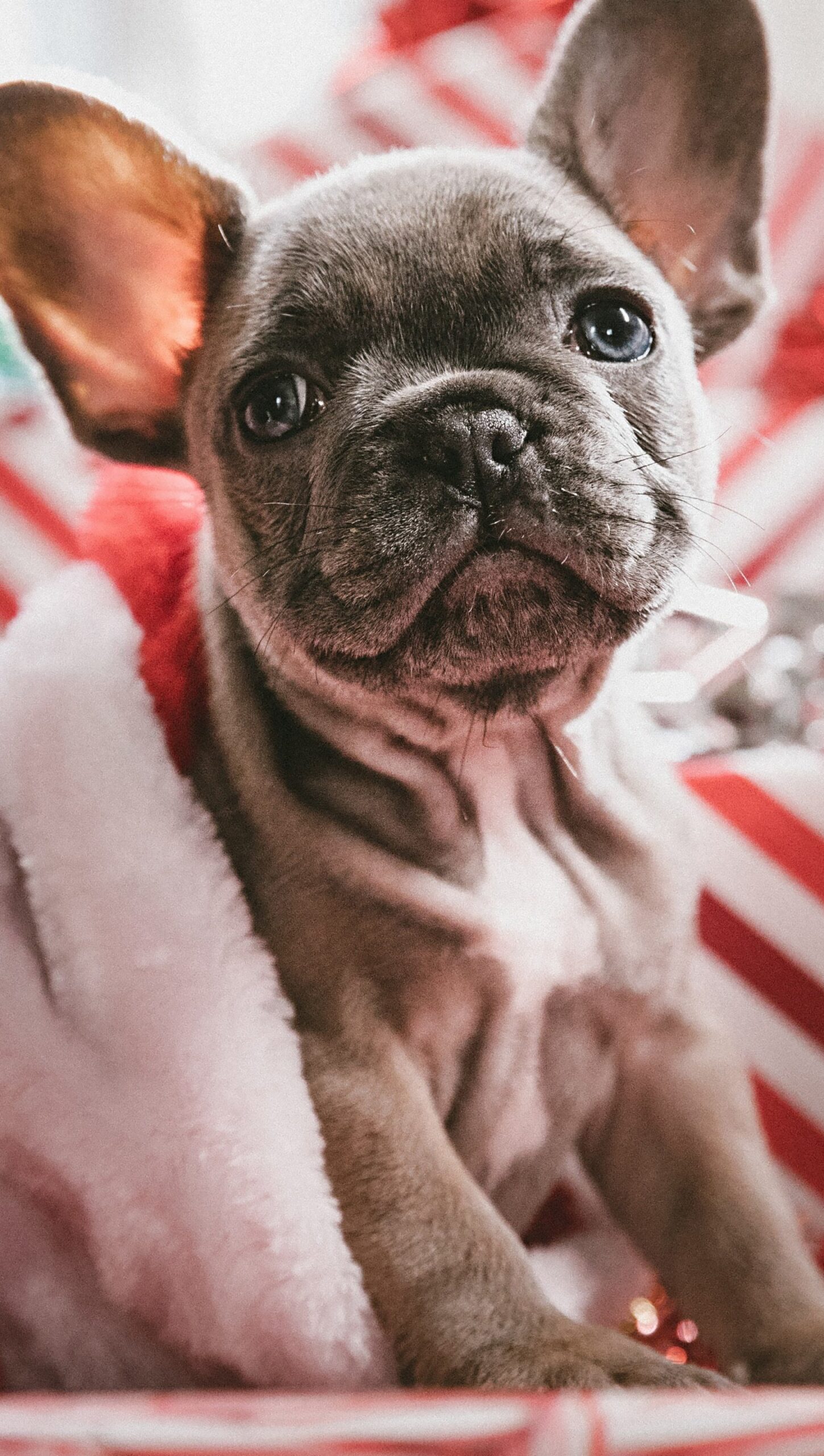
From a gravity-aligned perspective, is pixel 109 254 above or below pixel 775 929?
above

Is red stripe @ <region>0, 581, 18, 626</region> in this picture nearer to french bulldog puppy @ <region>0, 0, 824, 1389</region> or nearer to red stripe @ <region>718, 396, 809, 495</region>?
french bulldog puppy @ <region>0, 0, 824, 1389</region>

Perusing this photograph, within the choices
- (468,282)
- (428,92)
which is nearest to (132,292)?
(468,282)

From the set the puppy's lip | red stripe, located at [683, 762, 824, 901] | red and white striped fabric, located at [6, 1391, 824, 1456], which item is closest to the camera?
red and white striped fabric, located at [6, 1391, 824, 1456]

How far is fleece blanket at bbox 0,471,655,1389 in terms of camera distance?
1.74ft

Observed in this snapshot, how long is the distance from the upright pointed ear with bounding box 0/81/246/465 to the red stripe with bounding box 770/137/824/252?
0.70 m

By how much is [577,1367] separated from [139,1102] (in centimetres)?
25

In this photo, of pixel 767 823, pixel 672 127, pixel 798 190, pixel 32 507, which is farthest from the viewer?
pixel 32 507

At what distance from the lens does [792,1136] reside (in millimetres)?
911

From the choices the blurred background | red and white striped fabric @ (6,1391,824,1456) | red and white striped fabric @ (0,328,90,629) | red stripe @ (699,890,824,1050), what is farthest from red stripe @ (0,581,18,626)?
red and white striped fabric @ (6,1391,824,1456)

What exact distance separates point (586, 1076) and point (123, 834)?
1.12ft

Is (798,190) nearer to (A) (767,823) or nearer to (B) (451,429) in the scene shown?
(A) (767,823)

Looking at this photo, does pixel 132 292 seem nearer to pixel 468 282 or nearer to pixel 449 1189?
pixel 468 282

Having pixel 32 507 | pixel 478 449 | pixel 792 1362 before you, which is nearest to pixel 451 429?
pixel 478 449

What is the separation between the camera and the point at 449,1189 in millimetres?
540
